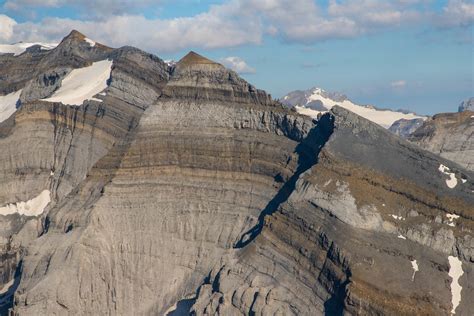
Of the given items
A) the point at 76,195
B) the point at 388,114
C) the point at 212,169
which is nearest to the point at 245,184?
the point at 212,169

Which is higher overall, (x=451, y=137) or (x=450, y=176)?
(x=451, y=137)

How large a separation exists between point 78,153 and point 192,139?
17.8 meters

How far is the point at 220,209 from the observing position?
58031 millimetres

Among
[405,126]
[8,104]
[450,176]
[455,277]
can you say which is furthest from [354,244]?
[405,126]

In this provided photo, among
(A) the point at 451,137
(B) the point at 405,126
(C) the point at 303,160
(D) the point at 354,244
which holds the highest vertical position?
(A) the point at 451,137

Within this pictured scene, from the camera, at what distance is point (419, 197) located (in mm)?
46844

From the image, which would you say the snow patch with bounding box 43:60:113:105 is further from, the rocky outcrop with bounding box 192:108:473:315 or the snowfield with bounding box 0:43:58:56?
the rocky outcrop with bounding box 192:108:473:315

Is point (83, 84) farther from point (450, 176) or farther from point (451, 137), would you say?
point (450, 176)

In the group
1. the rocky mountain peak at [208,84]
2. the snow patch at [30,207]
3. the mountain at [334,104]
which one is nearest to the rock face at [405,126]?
the mountain at [334,104]

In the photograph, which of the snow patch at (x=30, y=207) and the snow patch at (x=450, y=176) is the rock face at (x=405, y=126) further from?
the snow patch at (x=450, y=176)

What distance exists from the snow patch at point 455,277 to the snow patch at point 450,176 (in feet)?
20.3

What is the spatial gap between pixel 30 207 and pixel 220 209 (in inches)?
998

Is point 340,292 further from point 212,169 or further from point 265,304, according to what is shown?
point 212,169

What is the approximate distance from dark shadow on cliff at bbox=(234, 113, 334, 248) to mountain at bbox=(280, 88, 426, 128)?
8435 cm
